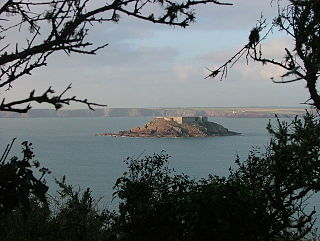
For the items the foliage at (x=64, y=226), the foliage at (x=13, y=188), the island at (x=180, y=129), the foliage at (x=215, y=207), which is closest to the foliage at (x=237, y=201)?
the foliage at (x=215, y=207)

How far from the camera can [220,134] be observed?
134 meters

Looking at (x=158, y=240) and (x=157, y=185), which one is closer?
(x=158, y=240)

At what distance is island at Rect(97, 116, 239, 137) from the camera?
437ft

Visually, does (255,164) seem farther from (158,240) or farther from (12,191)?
(12,191)

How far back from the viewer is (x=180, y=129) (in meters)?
134

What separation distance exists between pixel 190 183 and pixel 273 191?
1.47 m

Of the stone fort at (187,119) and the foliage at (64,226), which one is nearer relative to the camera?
the foliage at (64,226)

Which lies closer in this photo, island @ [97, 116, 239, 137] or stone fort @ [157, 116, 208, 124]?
island @ [97, 116, 239, 137]

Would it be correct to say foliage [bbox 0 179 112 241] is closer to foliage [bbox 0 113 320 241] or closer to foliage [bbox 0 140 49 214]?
foliage [bbox 0 113 320 241]

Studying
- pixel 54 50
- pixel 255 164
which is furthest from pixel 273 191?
pixel 54 50

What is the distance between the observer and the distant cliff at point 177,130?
132875 mm

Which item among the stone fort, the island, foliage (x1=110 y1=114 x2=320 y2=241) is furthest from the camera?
the stone fort

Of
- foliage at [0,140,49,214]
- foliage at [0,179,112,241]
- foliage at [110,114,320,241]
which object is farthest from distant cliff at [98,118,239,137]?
foliage at [0,140,49,214]

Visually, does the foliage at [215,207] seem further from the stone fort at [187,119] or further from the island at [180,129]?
the stone fort at [187,119]
